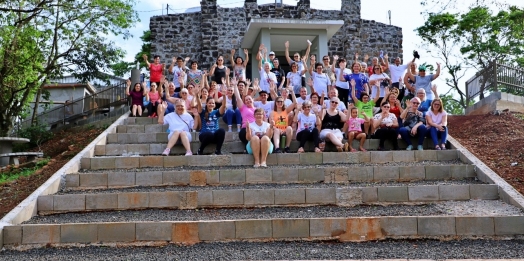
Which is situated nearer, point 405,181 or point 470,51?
point 405,181

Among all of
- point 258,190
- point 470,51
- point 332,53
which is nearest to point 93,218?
point 258,190

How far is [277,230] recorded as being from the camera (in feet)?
16.7

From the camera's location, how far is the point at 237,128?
8.99 m

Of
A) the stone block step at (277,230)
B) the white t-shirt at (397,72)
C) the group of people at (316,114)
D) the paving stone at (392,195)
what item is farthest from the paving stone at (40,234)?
the white t-shirt at (397,72)

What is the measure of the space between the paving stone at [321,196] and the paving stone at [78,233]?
253 cm

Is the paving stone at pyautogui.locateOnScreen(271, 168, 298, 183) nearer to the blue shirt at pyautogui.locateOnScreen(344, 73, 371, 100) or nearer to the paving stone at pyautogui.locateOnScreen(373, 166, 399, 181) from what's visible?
the paving stone at pyautogui.locateOnScreen(373, 166, 399, 181)

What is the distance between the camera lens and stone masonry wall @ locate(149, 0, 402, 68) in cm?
1703

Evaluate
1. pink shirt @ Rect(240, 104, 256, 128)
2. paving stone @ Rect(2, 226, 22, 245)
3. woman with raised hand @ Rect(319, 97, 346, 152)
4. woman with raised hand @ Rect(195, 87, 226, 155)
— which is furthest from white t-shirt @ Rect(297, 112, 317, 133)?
paving stone @ Rect(2, 226, 22, 245)

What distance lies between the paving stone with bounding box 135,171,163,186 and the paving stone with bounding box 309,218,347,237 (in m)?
2.49

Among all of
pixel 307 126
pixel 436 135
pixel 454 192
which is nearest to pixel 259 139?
pixel 307 126

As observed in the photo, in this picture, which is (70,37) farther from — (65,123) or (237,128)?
(237,128)

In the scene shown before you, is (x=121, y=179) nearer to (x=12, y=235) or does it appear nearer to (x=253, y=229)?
(x=12, y=235)

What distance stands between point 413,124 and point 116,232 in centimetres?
524

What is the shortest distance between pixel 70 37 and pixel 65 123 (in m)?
2.93
